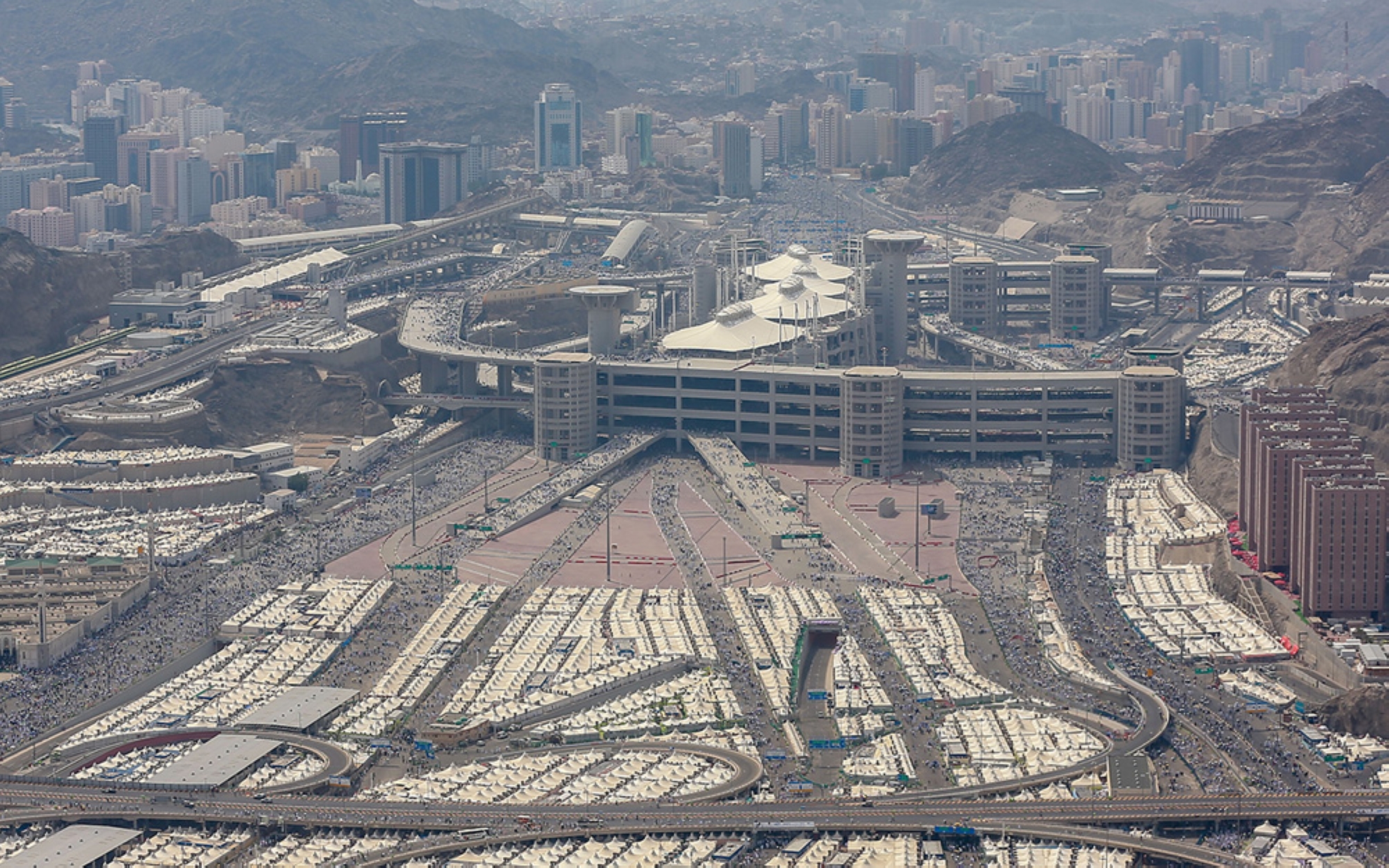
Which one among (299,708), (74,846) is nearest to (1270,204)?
(299,708)

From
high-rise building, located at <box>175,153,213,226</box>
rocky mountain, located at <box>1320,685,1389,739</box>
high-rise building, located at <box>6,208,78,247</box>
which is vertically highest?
high-rise building, located at <box>175,153,213,226</box>

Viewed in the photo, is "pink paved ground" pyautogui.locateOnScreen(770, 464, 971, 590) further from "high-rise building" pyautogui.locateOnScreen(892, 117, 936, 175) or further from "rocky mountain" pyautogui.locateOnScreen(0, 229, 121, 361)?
"high-rise building" pyautogui.locateOnScreen(892, 117, 936, 175)

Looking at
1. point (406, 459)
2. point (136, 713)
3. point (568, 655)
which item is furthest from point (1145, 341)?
point (136, 713)

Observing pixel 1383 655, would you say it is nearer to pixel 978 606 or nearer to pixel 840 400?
pixel 978 606

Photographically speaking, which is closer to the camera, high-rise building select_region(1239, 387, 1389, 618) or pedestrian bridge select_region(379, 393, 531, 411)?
high-rise building select_region(1239, 387, 1389, 618)

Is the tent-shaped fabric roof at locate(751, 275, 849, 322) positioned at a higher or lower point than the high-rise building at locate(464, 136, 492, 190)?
lower

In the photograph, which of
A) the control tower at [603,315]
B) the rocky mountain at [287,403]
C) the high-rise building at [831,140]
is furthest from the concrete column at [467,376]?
the high-rise building at [831,140]

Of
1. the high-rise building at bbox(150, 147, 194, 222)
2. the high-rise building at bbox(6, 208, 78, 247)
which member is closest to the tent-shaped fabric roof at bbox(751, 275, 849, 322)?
the high-rise building at bbox(6, 208, 78, 247)
